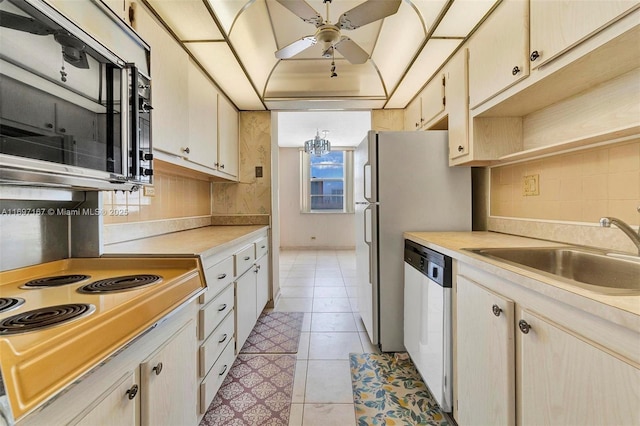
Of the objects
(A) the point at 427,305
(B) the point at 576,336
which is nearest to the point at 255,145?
(A) the point at 427,305

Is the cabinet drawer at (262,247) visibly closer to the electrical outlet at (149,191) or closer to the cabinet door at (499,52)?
the electrical outlet at (149,191)

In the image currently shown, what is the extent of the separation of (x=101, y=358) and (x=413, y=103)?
2.92 meters

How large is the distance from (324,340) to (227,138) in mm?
2061

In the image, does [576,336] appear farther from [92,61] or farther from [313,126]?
[313,126]

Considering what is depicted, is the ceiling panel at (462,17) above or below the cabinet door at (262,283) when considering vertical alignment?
above

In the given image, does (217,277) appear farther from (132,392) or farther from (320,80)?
(320,80)

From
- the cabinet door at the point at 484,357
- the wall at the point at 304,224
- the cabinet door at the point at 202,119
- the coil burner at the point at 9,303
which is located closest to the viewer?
the coil burner at the point at 9,303

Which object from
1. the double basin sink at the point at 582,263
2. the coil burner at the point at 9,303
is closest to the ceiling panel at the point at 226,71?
the coil burner at the point at 9,303

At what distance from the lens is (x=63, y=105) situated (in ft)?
2.58

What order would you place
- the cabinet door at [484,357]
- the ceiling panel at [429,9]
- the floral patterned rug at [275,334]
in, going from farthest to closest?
the floral patterned rug at [275,334] → the ceiling panel at [429,9] → the cabinet door at [484,357]

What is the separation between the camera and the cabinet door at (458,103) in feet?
5.90

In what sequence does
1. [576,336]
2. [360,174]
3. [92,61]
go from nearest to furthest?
[576,336], [92,61], [360,174]

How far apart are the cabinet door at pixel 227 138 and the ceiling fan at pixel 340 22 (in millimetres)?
952

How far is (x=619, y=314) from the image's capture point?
589 mm
